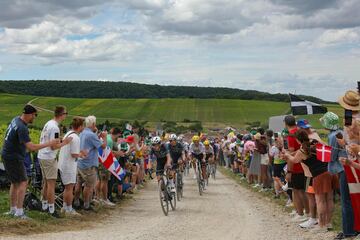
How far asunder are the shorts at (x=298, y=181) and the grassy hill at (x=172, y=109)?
224ft

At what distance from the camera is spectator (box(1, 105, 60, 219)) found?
33.6ft

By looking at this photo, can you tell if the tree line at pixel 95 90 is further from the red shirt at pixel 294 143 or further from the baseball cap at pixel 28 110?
the baseball cap at pixel 28 110

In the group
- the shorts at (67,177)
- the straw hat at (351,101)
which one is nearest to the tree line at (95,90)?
the shorts at (67,177)

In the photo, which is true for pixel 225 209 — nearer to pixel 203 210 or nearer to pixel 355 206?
Result: pixel 203 210

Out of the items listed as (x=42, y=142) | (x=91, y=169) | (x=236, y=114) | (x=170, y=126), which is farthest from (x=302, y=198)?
(x=236, y=114)

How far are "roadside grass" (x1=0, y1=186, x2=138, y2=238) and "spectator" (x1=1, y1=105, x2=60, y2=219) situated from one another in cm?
32

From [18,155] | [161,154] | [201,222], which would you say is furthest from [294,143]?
[18,155]

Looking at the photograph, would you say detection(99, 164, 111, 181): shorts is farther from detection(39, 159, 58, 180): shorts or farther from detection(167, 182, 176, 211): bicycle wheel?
detection(39, 159, 58, 180): shorts

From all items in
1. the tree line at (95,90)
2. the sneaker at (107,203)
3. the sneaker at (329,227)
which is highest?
the tree line at (95,90)

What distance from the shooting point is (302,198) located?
12078mm

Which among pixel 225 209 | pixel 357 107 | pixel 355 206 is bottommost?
pixel 225 209

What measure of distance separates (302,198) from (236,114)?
81288mm

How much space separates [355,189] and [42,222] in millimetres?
6076

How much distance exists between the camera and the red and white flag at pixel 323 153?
952 centimetres
